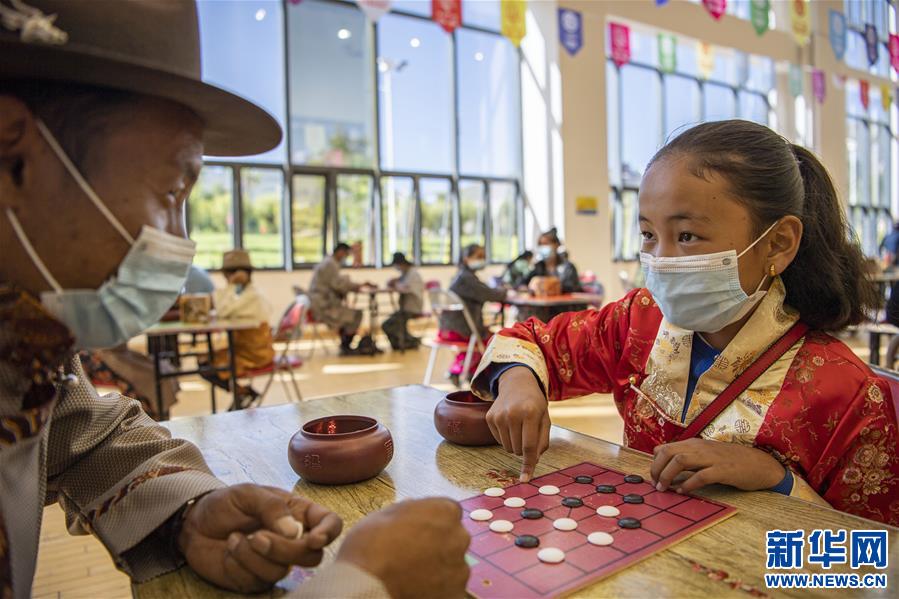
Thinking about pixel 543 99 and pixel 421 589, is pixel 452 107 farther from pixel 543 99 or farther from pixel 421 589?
pixel 421 589

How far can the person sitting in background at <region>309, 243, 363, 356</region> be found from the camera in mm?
7059

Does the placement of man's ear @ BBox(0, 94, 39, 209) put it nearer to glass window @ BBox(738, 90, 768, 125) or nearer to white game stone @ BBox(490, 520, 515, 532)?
white game stone @ BBox(490, 520, 515, 532)

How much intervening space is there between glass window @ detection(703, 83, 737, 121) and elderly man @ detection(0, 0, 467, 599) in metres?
13.2

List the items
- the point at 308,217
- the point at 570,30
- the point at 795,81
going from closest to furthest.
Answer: the point at 308,217 → the point at 570,30 → the point at 795,81

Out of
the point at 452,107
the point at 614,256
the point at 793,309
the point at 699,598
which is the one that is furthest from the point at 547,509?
the point at 614,256

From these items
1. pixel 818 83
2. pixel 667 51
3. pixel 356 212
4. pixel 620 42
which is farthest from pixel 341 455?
pixel 818 83

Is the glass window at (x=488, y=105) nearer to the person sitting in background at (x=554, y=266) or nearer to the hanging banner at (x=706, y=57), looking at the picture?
the hanging banner at (x=706, y=57)

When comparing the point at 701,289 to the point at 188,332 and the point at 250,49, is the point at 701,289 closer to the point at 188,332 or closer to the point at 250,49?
the point at 188,332

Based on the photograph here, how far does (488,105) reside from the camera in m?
10.4

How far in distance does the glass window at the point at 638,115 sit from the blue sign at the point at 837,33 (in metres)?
3.03

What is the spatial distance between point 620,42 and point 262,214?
646cm

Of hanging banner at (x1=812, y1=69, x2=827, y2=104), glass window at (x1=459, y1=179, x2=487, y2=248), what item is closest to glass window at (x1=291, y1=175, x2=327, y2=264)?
glass window at (x1=459, y1=179, x2=487, y2=248)

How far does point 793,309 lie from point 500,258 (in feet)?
31.2

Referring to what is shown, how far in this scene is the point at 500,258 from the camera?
10547mm
